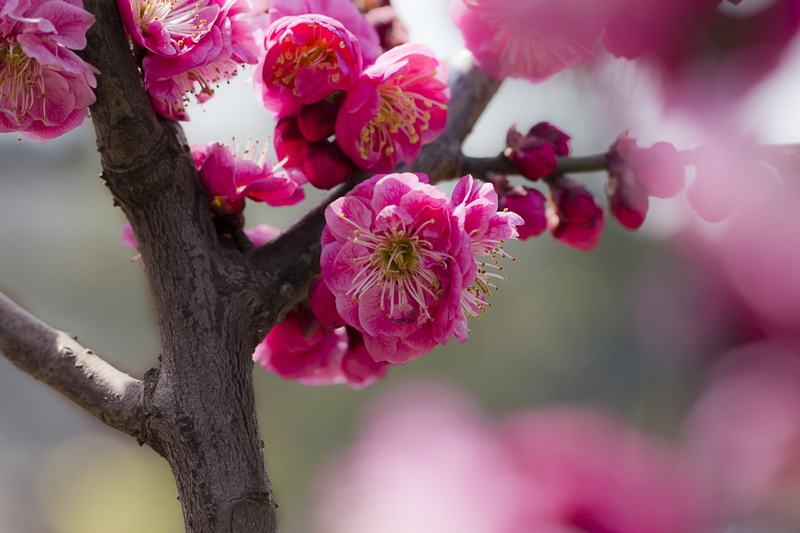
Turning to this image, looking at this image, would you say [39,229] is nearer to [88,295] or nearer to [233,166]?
[88,295]

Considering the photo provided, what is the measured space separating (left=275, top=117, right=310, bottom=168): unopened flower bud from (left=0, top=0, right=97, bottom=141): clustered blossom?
0.11 m

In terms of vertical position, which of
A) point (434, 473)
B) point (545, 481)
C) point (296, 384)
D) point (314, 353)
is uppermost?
point (314, 353)

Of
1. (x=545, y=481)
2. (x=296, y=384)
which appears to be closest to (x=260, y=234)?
(x=545, y=481)

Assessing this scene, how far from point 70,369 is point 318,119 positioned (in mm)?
203

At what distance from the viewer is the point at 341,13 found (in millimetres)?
334

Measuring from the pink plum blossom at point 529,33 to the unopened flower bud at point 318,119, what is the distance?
0.13m

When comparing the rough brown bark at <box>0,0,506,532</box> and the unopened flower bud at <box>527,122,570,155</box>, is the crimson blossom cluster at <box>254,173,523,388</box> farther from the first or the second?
the unopened flower bud at <box>527,122,570,155</box>

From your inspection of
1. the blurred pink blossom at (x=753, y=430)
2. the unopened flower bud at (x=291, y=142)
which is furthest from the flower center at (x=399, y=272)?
the blurred pink blossom at (x=753, y=430)

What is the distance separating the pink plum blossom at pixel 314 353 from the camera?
0.35 m

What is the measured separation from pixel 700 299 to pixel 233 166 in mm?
484

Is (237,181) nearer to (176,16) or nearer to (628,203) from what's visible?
(176,16)

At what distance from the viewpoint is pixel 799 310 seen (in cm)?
45

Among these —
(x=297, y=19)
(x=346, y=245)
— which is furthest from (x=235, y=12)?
(x=346, y=245)

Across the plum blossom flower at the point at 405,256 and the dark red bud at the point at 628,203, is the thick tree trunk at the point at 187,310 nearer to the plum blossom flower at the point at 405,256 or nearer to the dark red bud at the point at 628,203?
the plum blossom flower at the point at 405,256
